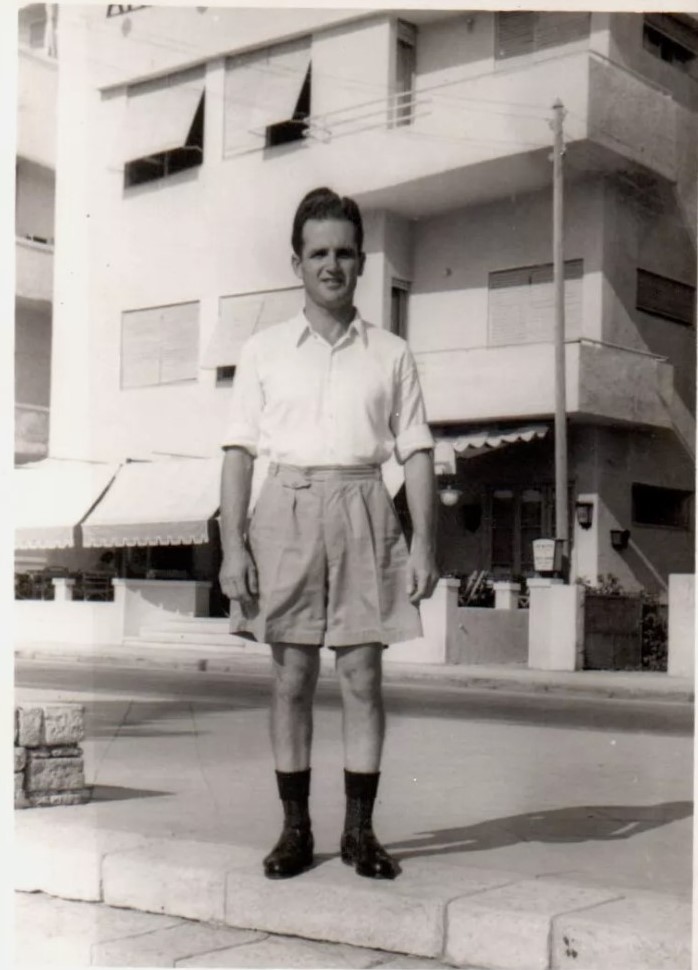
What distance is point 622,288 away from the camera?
16.1 m

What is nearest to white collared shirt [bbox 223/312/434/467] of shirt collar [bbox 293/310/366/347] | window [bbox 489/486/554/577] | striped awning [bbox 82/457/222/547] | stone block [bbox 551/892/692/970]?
shirt collar [bbox 293/310/366/347]

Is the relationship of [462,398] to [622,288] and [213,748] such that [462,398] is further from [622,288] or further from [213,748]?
[213,748]

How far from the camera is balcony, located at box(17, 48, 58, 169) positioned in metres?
5.23

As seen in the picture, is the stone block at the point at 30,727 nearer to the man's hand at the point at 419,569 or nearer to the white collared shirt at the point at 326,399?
the white collared shirt at the point at 326,399

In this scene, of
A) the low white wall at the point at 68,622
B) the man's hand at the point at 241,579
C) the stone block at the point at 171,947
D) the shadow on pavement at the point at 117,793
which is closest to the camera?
the stone block at the point at 171,947

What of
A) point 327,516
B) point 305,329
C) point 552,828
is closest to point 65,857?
point 327,516

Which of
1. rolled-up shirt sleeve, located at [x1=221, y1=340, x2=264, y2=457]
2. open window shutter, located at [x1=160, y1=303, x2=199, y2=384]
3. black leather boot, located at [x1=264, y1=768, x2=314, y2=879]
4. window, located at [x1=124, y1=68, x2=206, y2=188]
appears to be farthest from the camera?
window, located at [x1=124, y1=68, x2=206, y2=188]

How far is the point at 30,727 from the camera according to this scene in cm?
481

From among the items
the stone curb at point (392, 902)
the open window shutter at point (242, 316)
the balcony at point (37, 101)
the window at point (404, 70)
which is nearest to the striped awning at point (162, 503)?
the open window shutter at point (242, 316)

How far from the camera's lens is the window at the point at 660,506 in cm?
1595

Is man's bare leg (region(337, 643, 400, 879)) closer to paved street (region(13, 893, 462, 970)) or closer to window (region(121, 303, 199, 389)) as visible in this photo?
paved street (region(13, 893, 462, 970))

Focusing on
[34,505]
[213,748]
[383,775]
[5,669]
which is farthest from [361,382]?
[34,505]

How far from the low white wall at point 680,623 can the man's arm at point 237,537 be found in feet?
33.2

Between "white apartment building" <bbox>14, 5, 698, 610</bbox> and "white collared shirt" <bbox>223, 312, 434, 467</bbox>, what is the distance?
31.3 feet
